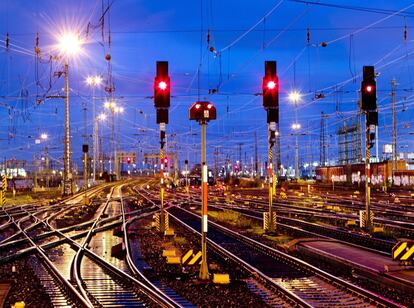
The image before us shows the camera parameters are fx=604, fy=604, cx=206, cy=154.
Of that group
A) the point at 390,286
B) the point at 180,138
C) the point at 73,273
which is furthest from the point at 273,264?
the point at 180,138

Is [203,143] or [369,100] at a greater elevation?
[369,100]

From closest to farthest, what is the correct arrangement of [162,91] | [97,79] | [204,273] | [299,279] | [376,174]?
[204,273] < [299,279] < [162,91] < [97,79] < [376,174]

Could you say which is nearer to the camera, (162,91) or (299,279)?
(299,279)

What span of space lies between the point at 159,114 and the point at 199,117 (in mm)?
6640

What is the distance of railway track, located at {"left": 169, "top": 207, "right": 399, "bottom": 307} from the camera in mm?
11258

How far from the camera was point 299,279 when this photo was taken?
1381 centimetres

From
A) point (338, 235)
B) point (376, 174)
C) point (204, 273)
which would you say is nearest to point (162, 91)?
point (204, 273)

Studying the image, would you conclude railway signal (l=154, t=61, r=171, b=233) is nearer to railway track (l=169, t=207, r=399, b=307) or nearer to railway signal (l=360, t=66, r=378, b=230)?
railway track (l=169, t=207, r=399, b=307)

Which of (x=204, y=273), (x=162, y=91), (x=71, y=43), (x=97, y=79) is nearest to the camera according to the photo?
(x=204, y=273)

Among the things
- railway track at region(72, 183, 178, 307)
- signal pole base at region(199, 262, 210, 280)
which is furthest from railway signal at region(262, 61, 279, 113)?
signal pole base at region(199, 262, 210, 280)

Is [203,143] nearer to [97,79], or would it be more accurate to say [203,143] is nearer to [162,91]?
[162,91]

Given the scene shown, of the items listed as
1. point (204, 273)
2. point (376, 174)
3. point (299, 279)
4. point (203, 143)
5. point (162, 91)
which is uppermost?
point (162, 91)

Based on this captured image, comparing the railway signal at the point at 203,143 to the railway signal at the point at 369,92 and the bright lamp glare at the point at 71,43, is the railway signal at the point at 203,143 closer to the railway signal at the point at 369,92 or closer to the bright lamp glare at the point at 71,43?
the railway signal at the point at 369,92

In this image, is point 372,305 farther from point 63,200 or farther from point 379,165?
point 379,165
